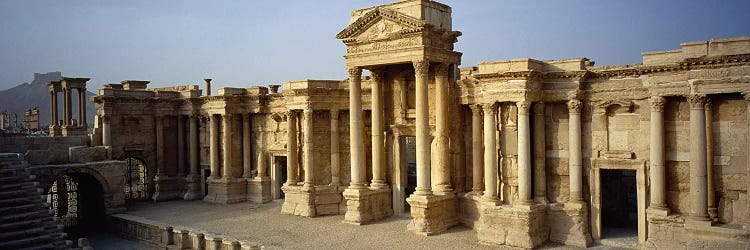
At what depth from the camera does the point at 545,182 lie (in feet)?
62.2

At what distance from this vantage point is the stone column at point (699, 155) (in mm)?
15750

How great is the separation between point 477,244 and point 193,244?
34.1 feet

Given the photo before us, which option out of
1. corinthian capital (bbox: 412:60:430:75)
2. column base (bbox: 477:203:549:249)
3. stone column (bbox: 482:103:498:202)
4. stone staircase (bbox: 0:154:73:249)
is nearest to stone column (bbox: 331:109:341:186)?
corinthian capital (bbox: 412:60:430:75)

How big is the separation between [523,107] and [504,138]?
65.8 inches

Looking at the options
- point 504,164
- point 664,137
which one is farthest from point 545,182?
point 664,137

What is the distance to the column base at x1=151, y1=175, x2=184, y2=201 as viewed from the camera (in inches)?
1255

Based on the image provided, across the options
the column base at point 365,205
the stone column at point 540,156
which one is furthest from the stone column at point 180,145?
the stone column at point 540,156

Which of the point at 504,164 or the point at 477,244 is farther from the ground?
the point at 504,164

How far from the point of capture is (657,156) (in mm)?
16625

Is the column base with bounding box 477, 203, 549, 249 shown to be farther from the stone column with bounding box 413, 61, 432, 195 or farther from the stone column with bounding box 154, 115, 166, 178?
the stone column with bounding box 154, 115, 166, 178

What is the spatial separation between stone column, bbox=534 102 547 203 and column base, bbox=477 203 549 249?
0.65 metres

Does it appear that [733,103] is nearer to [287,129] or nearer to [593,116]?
[593,116]

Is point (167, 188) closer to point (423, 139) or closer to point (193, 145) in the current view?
point (193, 145)

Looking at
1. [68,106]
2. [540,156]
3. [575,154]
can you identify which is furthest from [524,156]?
[68,106]
